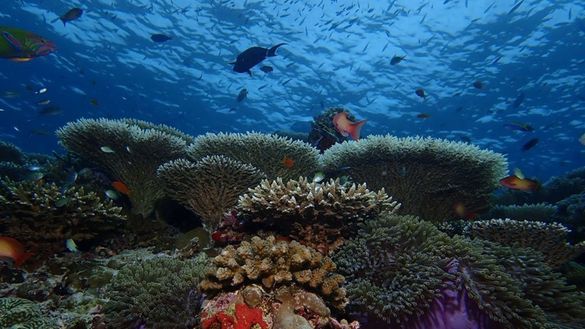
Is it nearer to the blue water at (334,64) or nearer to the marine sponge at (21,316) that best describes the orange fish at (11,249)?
the marine sponge at (21,316)

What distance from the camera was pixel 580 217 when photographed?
267 inches

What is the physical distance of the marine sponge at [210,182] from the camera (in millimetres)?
5109

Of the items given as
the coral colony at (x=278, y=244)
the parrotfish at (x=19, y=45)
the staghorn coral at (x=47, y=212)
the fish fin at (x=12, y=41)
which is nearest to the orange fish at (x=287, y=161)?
the coral colony at (x=278, y=244)

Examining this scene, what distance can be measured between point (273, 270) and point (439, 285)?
162 centimetres

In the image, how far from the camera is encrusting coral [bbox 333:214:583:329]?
9.16ft

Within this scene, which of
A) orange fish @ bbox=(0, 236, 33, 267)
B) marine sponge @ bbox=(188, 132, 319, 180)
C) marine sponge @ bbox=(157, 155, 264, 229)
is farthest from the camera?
marine sponge @ bbox=(188, 132, 319, 180)

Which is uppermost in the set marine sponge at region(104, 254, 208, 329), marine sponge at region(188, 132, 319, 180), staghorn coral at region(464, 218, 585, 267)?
marine sponge at region(188, 132, 319, 180)

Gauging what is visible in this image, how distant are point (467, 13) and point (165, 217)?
72.2 feet

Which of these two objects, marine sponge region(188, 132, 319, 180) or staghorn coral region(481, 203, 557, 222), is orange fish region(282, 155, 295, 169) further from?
staghorn coral region(481, 203, 557, 222)

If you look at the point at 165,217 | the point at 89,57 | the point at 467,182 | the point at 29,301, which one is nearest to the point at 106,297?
the point at 29,301

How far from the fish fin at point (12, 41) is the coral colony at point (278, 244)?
5.85 ft

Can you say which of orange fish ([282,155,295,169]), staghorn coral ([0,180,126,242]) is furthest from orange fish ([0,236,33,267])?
orange fish ([282,155,295,169])

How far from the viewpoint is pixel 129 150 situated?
5.97 m

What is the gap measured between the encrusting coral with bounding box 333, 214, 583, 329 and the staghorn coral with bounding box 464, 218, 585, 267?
1.24 metres
